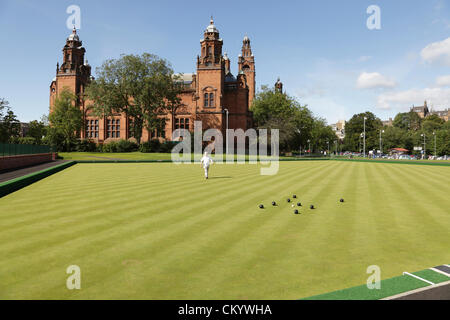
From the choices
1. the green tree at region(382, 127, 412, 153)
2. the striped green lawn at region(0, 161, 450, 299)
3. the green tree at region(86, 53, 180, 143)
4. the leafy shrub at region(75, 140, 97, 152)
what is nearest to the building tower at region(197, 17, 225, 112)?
the green tree at region(86, 53, 180, 143)

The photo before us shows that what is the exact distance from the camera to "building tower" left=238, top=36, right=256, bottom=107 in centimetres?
9925

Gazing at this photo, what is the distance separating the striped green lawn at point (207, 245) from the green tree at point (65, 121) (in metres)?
55.0

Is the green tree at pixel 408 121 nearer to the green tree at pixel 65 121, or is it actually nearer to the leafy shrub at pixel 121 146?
the leafy shrub at pixel 121 146

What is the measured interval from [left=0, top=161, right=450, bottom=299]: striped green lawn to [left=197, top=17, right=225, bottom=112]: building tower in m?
53.1

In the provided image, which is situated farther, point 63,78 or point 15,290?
point 63,78

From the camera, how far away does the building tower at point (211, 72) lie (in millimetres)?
62625

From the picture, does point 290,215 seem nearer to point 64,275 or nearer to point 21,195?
point 64,275

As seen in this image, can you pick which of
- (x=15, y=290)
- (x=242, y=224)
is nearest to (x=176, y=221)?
(x=242, y=224)

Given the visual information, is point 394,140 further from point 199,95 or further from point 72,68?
point 72,68

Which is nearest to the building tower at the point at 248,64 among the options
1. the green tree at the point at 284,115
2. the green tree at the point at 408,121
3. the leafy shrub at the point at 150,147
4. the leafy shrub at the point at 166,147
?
the green tree at the point at 284,115

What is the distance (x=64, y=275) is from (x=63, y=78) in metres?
79.5

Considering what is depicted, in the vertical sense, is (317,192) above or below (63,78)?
below

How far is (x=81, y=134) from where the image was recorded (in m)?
73.2

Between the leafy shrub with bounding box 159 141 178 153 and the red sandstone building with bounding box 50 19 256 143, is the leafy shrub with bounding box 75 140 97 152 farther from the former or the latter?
the leafy shrub with bounding box 159 141 178 153
